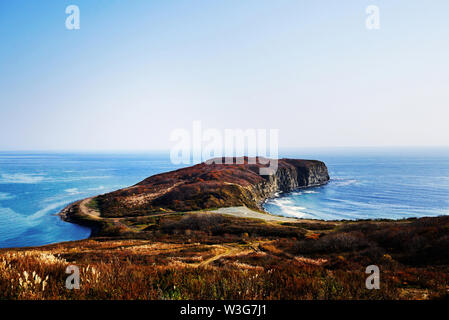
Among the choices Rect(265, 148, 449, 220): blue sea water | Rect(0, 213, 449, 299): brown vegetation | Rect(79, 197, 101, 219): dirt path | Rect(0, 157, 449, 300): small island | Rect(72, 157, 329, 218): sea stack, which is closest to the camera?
Rect(0, 213, 449, 299): brown vegetation

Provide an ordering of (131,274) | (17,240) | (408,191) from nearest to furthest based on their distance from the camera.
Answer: (131,274) → (17,240) → (408,191)

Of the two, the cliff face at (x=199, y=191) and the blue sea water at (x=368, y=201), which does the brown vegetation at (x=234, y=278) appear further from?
the blue sea water at (x=368, y=201)

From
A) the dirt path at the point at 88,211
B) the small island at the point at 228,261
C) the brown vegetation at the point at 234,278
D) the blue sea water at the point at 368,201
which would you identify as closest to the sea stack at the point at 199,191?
the small island at the point at 228,261

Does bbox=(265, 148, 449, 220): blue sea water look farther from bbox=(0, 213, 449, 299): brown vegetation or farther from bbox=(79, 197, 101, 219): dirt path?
bbox=(0, 213, 449, 299): brown vegetation

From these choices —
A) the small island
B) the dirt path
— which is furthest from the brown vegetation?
the dirt path

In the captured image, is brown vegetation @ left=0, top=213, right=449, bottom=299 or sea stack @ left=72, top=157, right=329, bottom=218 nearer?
brown vegetation @ left=0, top=213, right=449, bottom=299
